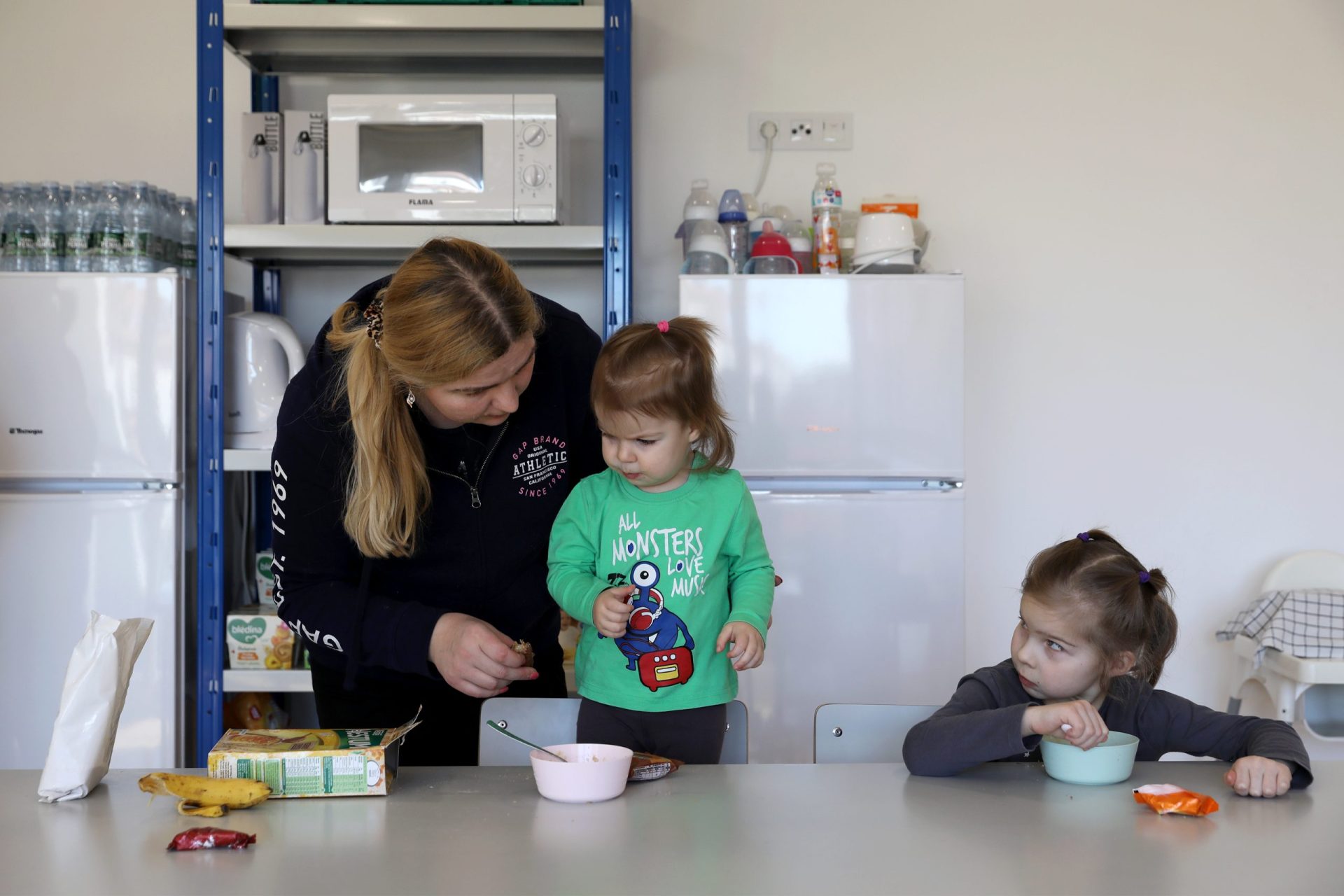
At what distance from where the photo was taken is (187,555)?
2619 millimetres

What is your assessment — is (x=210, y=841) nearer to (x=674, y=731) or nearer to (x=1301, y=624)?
(x=674, y=731)

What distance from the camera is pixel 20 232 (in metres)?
2.52

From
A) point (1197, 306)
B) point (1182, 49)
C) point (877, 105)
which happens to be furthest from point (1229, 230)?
point (877, 105)

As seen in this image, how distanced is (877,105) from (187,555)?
2.01m

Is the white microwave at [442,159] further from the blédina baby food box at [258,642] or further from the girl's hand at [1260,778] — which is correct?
the girl's hand at [1260,778]

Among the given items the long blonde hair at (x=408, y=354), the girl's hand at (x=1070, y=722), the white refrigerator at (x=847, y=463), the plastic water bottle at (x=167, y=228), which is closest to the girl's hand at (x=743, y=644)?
the girl's hand at (x=1070, y=722)

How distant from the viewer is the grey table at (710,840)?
88cm

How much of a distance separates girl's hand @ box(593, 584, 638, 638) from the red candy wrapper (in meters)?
0.47

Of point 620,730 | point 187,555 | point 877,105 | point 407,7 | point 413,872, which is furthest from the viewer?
point 877,105

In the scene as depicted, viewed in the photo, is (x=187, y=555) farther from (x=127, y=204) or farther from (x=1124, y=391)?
(x=1124, y=391)

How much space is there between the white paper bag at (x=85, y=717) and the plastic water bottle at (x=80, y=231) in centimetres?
169

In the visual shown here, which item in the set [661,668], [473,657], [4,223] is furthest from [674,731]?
[4,223]

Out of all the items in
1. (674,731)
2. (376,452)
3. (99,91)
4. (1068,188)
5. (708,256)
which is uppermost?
(99,91)

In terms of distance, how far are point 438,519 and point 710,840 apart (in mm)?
651
